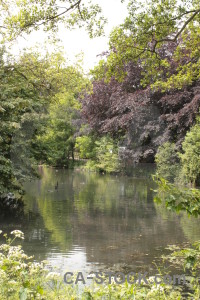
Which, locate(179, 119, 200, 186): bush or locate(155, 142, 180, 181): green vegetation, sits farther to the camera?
locate(155, 142, 180, 181): green vegetation

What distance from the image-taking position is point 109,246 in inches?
362

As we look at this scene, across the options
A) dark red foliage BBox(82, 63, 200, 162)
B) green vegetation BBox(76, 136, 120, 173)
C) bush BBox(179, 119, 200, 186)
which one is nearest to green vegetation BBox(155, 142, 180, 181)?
dark red foliage BBox(82, 63, 200, 162)

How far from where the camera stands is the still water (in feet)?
26.4

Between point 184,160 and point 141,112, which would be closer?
point 184,160

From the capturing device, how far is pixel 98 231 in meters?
11.0

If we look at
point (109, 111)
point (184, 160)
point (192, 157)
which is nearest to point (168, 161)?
point (184, 160)

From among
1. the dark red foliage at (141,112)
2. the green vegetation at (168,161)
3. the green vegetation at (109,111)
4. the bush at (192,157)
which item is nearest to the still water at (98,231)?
the green vegetation at (109,111)

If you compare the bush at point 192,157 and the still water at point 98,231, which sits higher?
the bush at point 192,157

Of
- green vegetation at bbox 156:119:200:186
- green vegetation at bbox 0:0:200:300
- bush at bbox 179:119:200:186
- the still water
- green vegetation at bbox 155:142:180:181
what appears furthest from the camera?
green vegetation at bbox 155:142:180:181

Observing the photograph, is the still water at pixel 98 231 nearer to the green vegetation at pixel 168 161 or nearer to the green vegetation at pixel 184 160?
the green vegetation at pixel 184 160

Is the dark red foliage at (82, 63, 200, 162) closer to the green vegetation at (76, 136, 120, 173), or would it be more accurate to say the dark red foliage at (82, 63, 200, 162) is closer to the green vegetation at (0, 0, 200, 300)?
the green vegetation at (0, 0, 200, 300)

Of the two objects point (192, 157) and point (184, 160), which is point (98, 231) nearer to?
point (192, 157)

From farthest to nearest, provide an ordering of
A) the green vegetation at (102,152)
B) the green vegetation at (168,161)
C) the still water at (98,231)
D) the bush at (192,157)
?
the green vegetation at (102,152) → the green vegetation at (168,161) → the bush at (192,157) → the still water at (98,231)

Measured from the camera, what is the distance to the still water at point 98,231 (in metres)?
8.05
